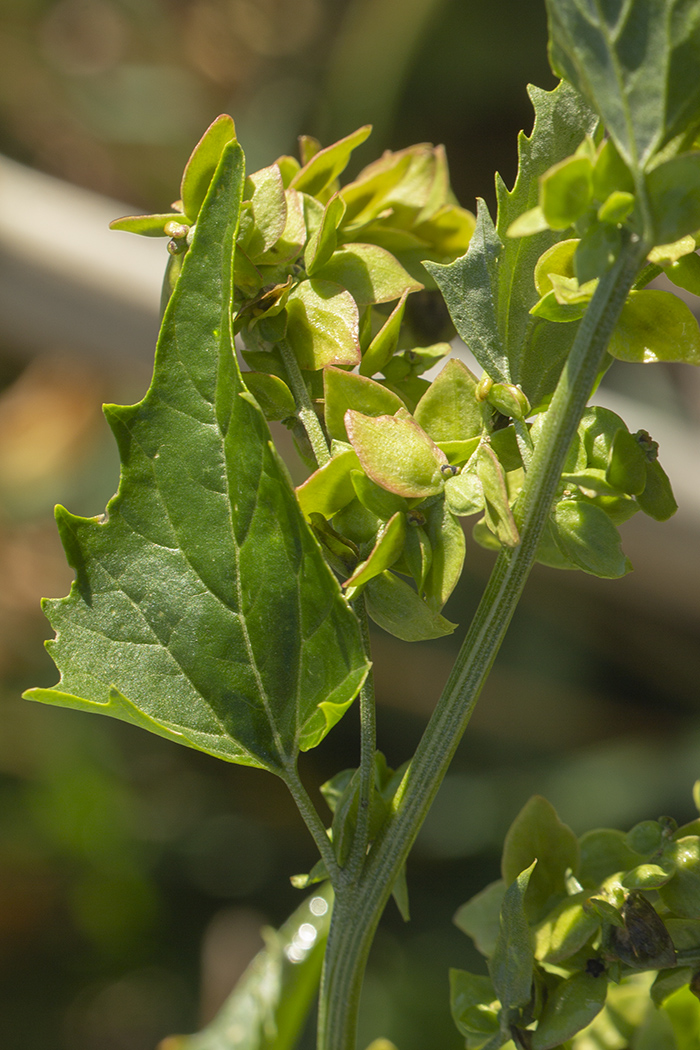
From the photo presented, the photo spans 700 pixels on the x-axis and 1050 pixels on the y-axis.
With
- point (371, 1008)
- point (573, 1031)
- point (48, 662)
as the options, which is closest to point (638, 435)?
point (573, 1031)

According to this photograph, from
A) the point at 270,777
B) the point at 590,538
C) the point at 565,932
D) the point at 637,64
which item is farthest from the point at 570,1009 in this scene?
the point at 270,777

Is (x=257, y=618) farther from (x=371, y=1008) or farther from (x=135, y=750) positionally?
(x=135, y=750)

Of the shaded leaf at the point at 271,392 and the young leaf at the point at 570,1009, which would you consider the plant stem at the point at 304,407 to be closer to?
the shaded leaf at the point at 271,392

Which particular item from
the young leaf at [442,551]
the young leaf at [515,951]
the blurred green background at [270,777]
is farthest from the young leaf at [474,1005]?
the blurred green background at [270,777]

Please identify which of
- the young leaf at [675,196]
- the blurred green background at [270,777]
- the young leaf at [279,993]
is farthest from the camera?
the blurred green background at [270,777]

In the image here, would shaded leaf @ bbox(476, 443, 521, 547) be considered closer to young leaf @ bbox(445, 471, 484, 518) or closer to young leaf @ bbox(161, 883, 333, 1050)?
young leaf @ bbox(445, 471, 484, 518)

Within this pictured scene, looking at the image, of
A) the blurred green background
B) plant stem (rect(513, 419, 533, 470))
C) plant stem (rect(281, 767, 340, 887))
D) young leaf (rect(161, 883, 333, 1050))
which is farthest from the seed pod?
the blurred green background
